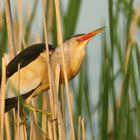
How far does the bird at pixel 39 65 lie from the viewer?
5.37ft

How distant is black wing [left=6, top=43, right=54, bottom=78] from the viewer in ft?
5.24

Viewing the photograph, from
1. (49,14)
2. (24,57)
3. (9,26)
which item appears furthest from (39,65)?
(49,14)

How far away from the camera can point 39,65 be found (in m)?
1.67

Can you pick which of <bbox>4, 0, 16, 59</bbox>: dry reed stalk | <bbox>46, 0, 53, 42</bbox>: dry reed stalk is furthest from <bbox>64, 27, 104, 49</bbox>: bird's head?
<bbox>46, 0, 53, 42</bbox>: dry reed stalk

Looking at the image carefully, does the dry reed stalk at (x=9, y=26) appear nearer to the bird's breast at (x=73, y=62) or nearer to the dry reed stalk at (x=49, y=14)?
the bird's breast at (x=73, y=62)

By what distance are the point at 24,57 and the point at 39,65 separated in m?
0.06

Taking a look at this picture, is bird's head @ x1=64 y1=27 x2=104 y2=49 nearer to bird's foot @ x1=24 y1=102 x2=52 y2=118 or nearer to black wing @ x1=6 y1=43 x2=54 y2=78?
black wing @ x1=6 y1=43 x2=54 y2=78

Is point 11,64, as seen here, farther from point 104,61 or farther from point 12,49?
point 104,61

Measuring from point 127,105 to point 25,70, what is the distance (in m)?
0.34

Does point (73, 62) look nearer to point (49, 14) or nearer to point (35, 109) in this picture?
point (35, 109)

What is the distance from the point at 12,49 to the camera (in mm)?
1549

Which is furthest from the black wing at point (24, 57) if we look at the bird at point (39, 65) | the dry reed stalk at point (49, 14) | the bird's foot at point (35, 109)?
the dry reed stalk at point (49, 14)

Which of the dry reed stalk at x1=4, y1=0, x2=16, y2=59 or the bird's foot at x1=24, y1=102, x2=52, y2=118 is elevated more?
the dry reed stalk at x1=4, y1=0, x2=16, y2=59

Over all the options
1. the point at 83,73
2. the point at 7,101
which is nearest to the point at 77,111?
the point at 83,73
